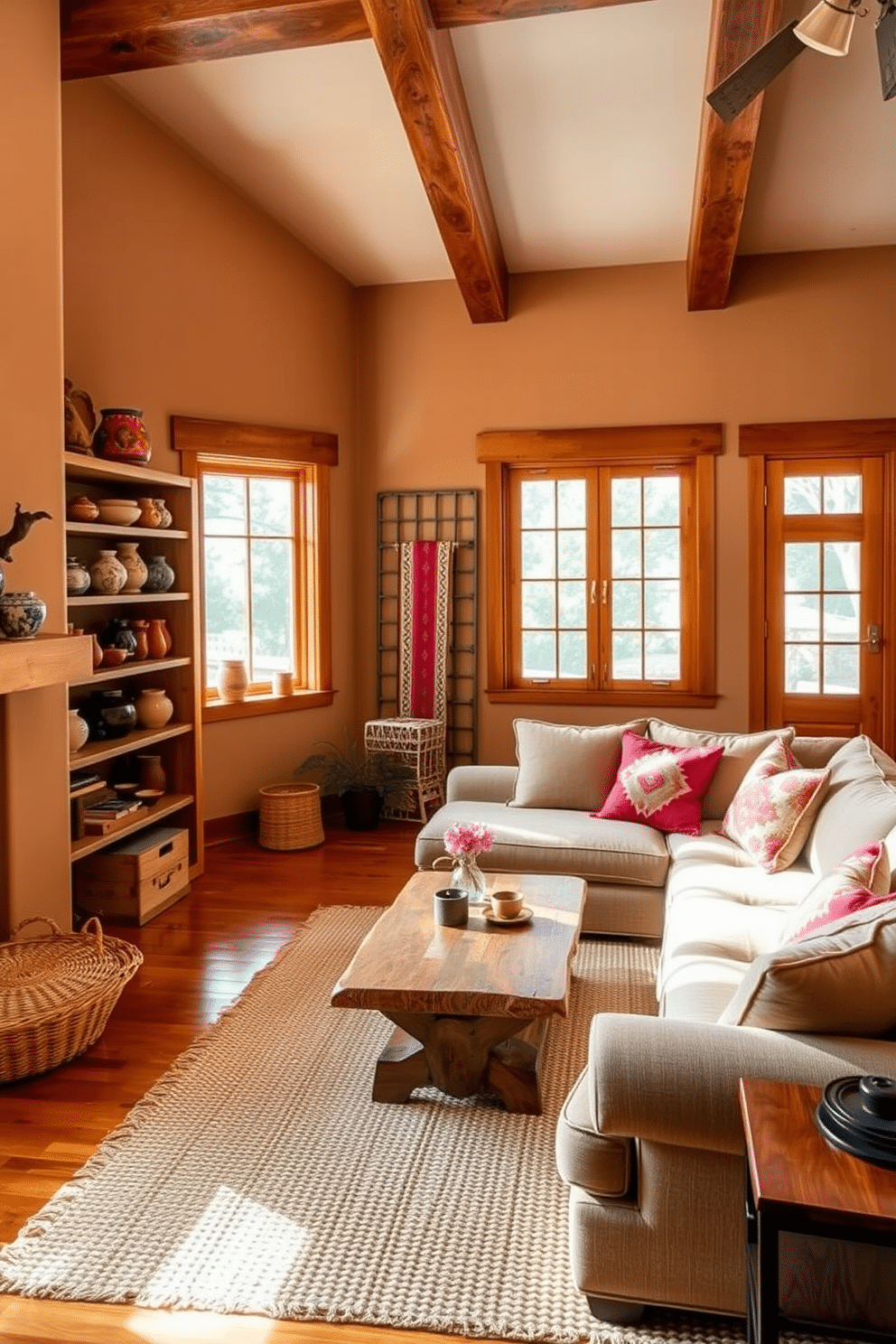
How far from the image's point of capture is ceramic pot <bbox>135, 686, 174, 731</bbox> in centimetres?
464

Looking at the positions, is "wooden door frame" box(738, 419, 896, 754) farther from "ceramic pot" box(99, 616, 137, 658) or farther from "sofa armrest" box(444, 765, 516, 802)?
"ceramic pot" box(99, 616, 137, 658)

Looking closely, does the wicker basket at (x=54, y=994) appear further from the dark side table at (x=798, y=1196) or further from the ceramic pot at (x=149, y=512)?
the dark side table at (x=798, y=1196)

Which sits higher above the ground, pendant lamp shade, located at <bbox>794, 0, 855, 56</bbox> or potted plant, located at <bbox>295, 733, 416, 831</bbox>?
pendant lamp shade, located at <bbox>794, 0, 855, 56</bbox>

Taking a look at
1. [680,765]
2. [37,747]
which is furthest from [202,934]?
[680,765]

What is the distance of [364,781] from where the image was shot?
19.4 feet

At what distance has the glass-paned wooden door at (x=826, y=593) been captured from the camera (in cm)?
576

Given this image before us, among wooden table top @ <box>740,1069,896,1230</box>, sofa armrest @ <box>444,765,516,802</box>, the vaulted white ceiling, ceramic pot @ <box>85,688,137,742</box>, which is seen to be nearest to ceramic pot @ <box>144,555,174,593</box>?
ceramic pot @ <box>85,688,137,742</box>

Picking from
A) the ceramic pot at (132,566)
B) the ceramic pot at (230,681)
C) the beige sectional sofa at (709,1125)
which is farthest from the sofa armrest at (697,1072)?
the ceramic pot at (230,681)

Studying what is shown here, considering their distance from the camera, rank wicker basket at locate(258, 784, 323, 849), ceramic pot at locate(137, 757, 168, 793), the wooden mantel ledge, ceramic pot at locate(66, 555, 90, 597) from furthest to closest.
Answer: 1. wicker basket at locate(258, 784, 323, 849)
2. ceramic pot at locate(137, 757, 168, 793)
3. ceramic pot at locate(66, 555, 90, 597)
4. the wooden mantel ledge

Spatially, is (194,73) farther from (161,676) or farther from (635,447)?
(635,447)

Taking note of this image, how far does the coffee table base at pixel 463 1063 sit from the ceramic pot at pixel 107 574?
2.40m

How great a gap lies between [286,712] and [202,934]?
200 cm

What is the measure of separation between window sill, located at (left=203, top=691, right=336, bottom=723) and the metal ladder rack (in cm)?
56

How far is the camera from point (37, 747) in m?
3.52
